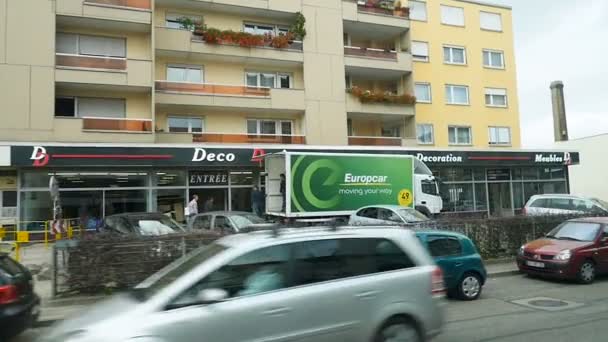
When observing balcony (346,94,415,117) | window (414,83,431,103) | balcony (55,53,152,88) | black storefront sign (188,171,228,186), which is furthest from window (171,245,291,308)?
window (414,83,431,103)

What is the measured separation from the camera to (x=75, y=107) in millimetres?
21016

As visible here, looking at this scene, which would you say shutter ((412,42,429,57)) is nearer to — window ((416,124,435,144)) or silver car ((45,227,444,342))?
window ((416,124,435,144))

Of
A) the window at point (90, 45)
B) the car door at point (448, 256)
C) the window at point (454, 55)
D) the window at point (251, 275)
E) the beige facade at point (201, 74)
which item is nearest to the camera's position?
the window at point (251, 275)

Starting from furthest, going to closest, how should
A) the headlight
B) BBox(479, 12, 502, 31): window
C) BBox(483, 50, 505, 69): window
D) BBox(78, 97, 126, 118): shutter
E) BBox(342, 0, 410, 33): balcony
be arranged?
BBox(479, 12, 502, 31): window, BBox(483, 50, 505, 69): window, BBox(342, 0, 410, 33): balcony, BBox(78, 97, 126, 118): shutter, the headlight

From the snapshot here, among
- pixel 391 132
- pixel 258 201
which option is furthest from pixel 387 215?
pixel 391 132

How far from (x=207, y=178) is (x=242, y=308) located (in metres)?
17.4

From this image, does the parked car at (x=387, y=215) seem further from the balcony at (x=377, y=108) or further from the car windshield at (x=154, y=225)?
the balcony at (x=377, y=108)

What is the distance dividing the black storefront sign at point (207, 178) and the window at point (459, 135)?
15.6 metres

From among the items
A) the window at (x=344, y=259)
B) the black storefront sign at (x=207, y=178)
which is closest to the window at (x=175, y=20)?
the black storefront sign at (x=207, y=178)

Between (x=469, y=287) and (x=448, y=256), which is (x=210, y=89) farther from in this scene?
(x=469, y=287)

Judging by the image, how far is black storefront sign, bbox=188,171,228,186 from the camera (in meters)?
21.0

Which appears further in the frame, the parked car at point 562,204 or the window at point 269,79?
the window at point 269,79

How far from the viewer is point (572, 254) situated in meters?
10.4

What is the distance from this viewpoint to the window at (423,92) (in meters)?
29.5
